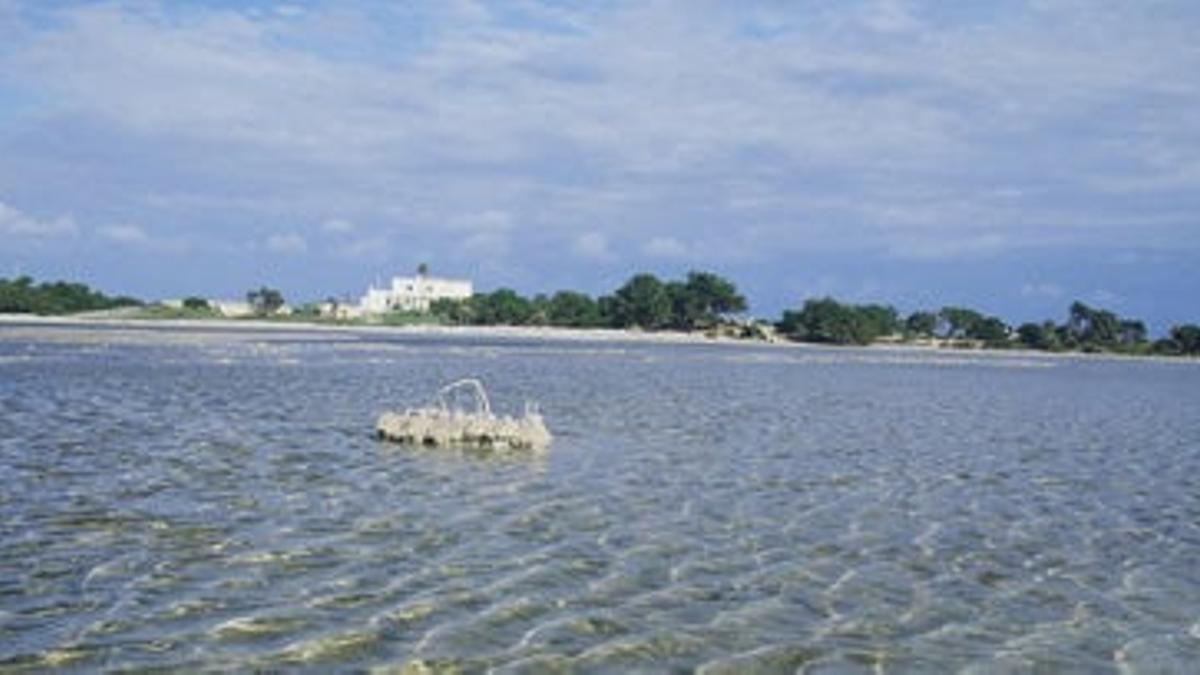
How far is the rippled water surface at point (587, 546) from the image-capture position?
14.3 meters

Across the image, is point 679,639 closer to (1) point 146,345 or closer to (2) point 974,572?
(2) point 974,572

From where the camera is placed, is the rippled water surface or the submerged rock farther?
the submerged rock

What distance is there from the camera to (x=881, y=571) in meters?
19.0

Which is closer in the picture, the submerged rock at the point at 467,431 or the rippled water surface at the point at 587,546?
the rippled water surface at the point at 587,546

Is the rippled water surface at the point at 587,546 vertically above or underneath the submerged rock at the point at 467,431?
underneath

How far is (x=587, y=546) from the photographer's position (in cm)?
1988

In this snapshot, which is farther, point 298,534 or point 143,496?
point 143,496

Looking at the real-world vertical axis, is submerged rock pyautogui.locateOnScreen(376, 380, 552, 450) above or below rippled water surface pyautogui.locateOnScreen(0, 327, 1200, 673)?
above

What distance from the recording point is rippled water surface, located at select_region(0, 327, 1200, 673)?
14266mm

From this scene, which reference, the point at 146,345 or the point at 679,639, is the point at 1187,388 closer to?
the point at 146,345

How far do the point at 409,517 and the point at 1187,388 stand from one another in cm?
8658

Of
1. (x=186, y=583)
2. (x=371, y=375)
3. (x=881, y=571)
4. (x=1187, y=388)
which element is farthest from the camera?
(x=1187, y=388)

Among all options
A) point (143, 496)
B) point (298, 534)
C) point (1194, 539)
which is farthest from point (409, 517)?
point (1194, 539)

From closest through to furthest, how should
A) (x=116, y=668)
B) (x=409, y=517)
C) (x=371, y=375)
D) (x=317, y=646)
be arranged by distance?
(x=116, y=668) < (x=317, y=646) < (x=409, y=517) < (x=371, y=375)
